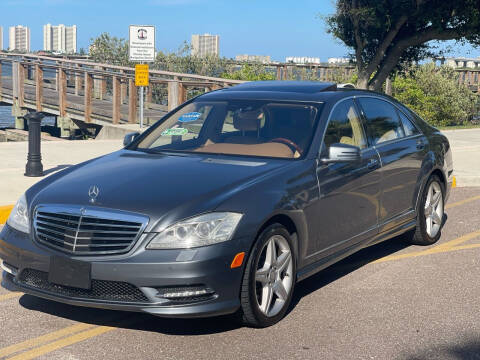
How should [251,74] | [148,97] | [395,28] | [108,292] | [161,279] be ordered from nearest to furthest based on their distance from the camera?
[161,279] → [108,292] → [148,97] → [395,28] → [251,74]

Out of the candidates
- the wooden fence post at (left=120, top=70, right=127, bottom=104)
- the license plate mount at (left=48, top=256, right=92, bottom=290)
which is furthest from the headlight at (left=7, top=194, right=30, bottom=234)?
the wooden fence post at (left=120, top=70, right=127, bottom=104)

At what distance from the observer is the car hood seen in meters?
4.80

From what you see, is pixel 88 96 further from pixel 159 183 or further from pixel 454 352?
pixel 454 352

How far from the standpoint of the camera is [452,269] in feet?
22.3

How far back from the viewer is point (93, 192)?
5.04m

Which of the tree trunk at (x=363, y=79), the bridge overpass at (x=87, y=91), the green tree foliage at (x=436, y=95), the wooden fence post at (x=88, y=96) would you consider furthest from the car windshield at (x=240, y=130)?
the green tree foliage at (x=436, y=95)

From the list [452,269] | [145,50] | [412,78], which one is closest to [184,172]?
[452,269]

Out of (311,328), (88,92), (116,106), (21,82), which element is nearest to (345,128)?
(311,328)

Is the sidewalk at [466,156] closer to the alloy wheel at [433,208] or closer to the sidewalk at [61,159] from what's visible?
the sidewalk at [61,159]

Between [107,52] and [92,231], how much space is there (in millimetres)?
38591

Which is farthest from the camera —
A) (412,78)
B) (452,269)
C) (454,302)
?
(412,78)

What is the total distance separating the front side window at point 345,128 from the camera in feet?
20.0

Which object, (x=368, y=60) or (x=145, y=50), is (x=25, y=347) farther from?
(x=368, y=60)

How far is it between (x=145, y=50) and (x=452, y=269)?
1318 centimetres
